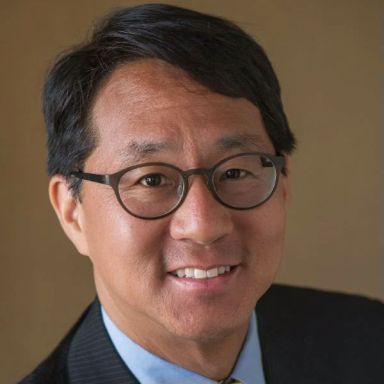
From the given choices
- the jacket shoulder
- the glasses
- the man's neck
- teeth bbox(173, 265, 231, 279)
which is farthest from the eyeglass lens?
the jacket shoulder

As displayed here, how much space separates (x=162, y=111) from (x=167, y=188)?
16 centimetres

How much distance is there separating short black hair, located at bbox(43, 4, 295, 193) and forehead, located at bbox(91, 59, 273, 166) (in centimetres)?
2

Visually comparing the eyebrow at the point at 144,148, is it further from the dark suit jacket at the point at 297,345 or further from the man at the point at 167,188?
the dark suit jacket at the point at 297,345

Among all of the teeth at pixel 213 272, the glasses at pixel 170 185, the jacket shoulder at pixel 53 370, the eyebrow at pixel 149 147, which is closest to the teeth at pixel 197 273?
the teeth at pixel 213 272

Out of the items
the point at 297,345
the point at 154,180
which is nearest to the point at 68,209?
the point at 154,180

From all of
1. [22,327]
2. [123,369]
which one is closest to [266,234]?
[123,369]

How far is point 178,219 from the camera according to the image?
1094 mm

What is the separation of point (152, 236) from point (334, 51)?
137 centimetres

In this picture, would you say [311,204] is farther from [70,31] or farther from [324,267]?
[70,31]

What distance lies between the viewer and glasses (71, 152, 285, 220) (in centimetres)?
111

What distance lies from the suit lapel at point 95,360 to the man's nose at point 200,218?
354 millimetres

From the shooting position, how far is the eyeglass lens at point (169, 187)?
1109 mm

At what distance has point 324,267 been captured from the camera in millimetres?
2285

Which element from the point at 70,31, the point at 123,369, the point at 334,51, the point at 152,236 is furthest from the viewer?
the point at 334,51
